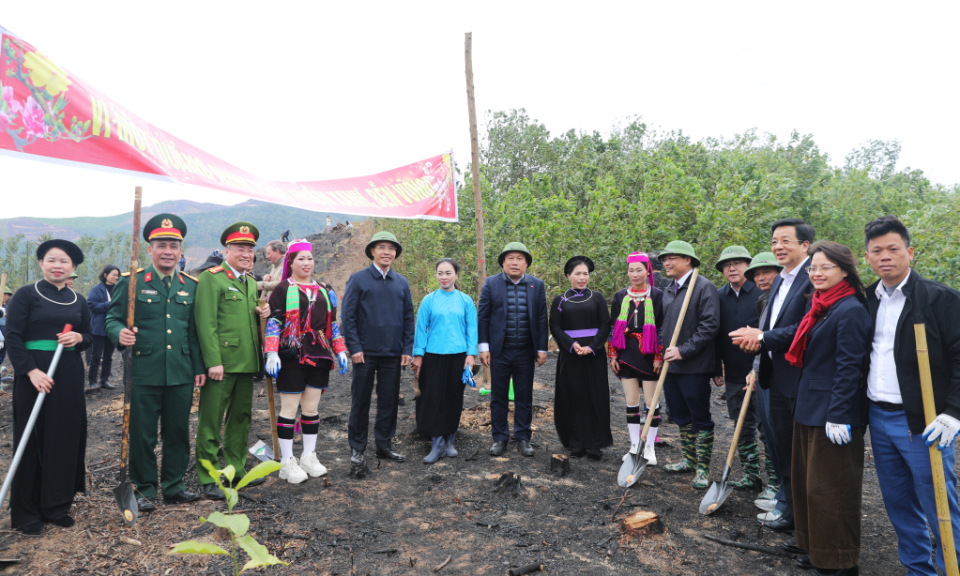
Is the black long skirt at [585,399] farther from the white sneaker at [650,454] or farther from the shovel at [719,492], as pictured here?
the shovel at [719,492]

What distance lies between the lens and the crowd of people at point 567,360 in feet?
9.35

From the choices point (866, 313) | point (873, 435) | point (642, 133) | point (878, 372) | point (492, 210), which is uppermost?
point (642, 133)

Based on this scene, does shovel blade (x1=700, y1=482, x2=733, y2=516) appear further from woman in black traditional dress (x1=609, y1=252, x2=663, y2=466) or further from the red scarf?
the red scarf

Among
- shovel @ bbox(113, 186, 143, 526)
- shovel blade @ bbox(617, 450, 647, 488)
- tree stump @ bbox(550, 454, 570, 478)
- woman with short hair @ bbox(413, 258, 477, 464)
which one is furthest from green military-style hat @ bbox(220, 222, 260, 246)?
shovel blade @ bbox(617, 450, 647, 488)

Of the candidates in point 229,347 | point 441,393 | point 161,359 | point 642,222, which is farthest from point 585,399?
point 642,222

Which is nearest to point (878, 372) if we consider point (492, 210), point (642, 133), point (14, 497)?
point (14, 497)

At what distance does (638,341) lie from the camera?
16.0 ft

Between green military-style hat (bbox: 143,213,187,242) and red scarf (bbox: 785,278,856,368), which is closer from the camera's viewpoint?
red scarf (bbox: 785,278,856,368)

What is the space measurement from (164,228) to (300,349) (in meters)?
1.41

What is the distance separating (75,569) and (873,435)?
4.69 m

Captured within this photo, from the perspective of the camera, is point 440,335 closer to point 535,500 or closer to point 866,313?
point 535,500

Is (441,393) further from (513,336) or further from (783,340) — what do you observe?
(783,340)

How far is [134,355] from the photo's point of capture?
3799 millimetres

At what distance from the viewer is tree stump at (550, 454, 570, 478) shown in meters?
4.73
